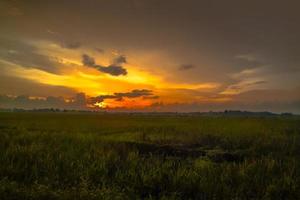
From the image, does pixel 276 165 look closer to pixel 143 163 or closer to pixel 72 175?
pixel 143 163

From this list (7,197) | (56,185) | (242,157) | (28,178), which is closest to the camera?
(7,197)

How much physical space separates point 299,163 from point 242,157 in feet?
10.3

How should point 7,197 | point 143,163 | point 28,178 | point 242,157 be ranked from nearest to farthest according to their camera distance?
point 7,197 → point 28,178 → point 143,163 → point 242,157

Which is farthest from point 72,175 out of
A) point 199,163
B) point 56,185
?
point 199,163

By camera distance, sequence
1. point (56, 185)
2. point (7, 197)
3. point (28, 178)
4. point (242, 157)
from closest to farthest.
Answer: point (7, 197) < point (56, 185) < point (28, 178) < point (242, 157)

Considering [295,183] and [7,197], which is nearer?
[7,197]

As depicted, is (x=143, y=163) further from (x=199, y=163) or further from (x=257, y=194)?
(x=257, y=194)

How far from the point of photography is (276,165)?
43.1ft

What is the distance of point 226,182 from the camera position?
10.7 m

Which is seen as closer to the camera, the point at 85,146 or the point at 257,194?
the point at 257,194

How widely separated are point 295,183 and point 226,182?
2561 mm

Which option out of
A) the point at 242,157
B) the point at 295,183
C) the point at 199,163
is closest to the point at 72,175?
the point at 199,163

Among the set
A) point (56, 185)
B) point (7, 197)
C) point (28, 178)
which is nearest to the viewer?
point (7, 197)

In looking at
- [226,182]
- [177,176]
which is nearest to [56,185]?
[177,176]
